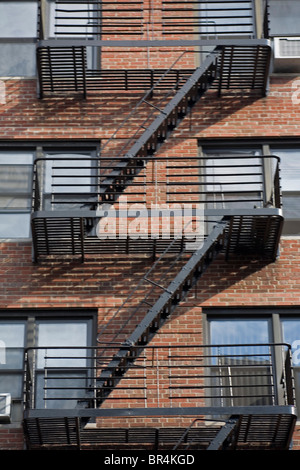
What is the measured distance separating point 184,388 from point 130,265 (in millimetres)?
2750

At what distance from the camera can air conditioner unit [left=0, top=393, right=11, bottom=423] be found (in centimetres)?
2173

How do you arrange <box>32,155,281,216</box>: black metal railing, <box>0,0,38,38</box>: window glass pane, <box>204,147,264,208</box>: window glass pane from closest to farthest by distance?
<box>32,155,281,216</box>: black metal railing
<box>204,147,264,208</box>: window glass pane
<box>0,0,38,38</box>: window glass pane

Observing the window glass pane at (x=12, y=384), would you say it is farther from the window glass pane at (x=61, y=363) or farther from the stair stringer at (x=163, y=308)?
the stair stringer at (x=163, y=308)

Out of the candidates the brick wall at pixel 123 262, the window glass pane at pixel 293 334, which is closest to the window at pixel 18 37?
the brick wall at pixel 123 262

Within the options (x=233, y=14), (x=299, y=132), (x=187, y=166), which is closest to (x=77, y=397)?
(x=187, y=166)

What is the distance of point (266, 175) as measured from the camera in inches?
963

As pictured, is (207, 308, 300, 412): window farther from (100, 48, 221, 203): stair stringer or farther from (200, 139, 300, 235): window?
(100, 48, 221, 203): stair stringer

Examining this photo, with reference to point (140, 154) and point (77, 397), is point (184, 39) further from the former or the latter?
point (77, 397)

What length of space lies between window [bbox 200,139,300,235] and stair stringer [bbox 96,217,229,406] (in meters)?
1.14

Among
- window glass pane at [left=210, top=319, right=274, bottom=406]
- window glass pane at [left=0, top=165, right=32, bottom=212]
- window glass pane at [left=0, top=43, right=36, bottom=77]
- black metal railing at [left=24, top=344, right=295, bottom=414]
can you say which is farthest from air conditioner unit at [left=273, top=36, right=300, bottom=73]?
black metal railing at [left=24, top=344, right=295, bottom=414]

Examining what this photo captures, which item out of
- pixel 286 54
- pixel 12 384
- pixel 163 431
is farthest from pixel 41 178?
pixel 163 431

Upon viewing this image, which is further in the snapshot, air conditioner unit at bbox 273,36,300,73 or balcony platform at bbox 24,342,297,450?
air conditioner unit at bbox 273,36,300,73

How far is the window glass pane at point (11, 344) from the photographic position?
22.8 m

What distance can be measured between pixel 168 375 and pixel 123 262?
7.73 ft
